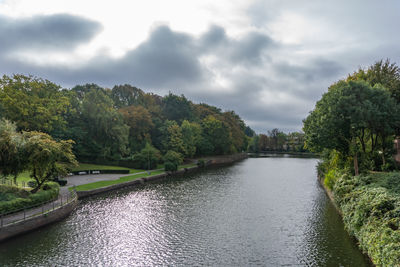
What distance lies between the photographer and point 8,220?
19719mm

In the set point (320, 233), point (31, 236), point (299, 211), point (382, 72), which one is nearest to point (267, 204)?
point (299, 211)

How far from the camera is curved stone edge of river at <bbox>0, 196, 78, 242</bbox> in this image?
18.4 meters

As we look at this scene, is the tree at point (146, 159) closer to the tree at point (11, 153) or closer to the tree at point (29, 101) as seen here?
the tree at point (29, 101)

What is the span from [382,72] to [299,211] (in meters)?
24.0

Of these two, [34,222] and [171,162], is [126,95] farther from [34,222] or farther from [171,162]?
[34,222]

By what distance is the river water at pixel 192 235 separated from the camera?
52.7ft

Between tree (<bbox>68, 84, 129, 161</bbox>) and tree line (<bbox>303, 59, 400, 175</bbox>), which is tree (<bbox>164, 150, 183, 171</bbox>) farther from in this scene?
tree line (<bbox>303, 59, 400, 175</bbox>)

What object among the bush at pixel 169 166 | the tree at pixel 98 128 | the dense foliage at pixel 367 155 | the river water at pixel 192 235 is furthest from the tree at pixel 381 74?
the tree at pixel 98 128

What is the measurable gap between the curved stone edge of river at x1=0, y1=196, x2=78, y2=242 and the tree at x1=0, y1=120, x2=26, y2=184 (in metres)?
5.15

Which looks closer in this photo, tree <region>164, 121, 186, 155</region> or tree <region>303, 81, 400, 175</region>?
tree <region>303, 81, 400, 175</region>

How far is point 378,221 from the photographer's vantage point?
14570mm

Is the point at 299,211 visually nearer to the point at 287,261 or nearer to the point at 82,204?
the point at 287,261

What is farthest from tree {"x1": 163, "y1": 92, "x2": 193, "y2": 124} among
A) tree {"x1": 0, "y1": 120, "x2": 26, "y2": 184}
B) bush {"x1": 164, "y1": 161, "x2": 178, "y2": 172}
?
tree {"x1": 0, "y1": 120, "x2": 26, "y2": 184}

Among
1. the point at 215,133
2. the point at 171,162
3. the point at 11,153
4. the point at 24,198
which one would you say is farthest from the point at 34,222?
the point at 215,133
